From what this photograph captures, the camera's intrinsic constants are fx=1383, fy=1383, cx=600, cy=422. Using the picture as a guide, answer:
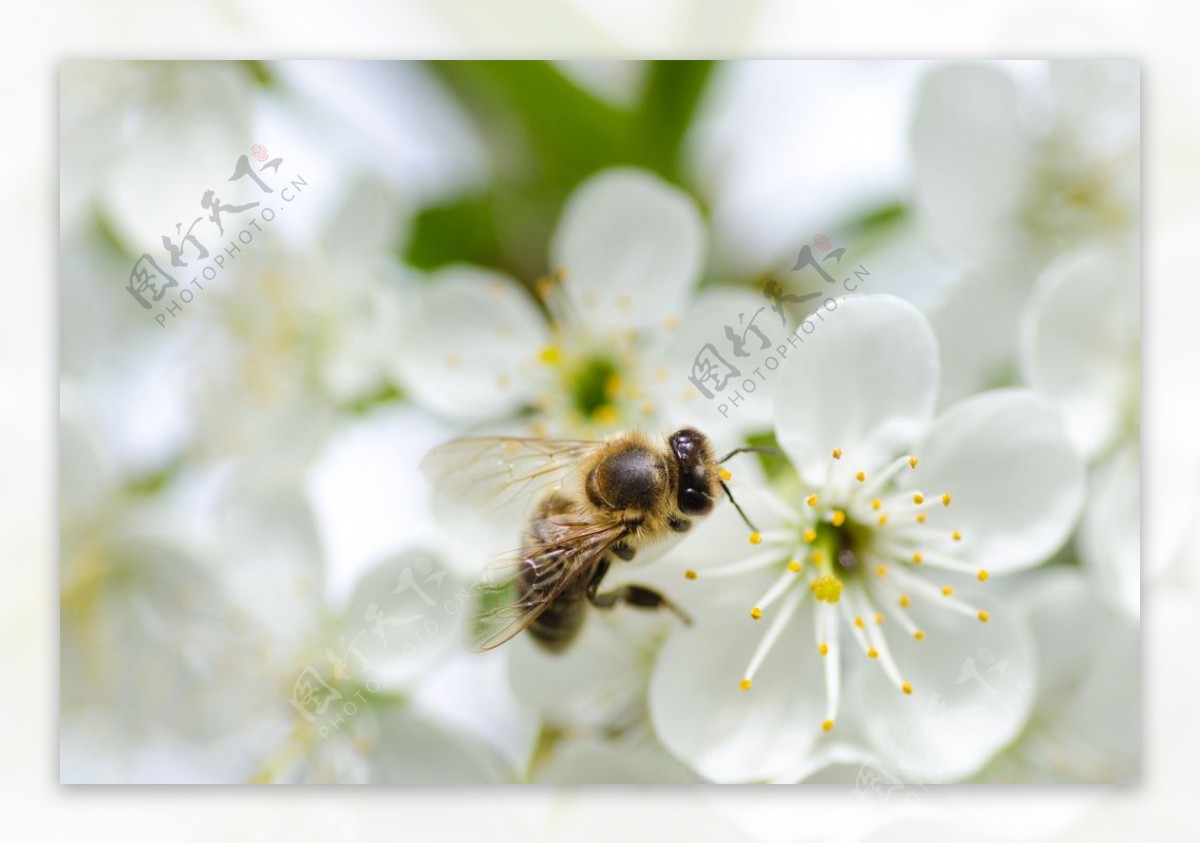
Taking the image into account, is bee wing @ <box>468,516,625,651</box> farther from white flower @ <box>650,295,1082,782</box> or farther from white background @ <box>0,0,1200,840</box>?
white background @ <box>0,0,1200,840</box>

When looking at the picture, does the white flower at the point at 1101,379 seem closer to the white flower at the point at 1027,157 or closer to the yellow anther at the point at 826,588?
the white flower at the point at 1027,157

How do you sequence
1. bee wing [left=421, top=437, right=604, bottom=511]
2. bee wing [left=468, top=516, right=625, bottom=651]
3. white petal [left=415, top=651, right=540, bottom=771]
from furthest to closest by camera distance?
white petal [left=415, top=651, right=540, bottom=771], bee wing [left=421, top=437, right=604, bottom=511], bee wing [left=468, top=516, right=625, bottom=651]

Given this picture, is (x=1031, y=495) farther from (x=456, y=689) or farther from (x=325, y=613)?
(x=325, y=613)

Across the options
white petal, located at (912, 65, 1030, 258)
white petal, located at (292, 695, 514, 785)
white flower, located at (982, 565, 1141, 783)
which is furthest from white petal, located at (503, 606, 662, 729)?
white petal, located at (912, 65, 1030, 258)

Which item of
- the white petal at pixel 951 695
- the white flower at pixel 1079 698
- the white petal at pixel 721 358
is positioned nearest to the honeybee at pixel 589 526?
the white petal at pixel 721 358

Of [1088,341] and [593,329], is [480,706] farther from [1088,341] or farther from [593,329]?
[1088,341]

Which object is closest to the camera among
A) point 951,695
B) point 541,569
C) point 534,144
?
point 541,569

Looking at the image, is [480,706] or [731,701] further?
[480,706]

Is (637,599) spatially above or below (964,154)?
below

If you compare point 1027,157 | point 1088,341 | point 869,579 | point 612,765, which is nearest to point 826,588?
point 869,579
